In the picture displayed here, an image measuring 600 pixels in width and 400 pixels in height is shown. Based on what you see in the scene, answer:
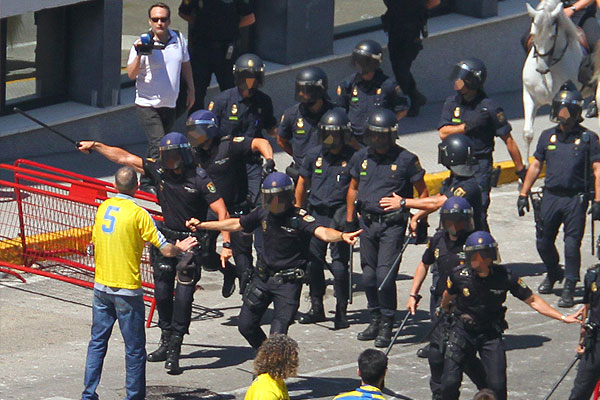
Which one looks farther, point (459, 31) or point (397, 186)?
point (459, 31)

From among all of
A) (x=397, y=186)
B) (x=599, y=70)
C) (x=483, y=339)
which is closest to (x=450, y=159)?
(x=397, y=186)

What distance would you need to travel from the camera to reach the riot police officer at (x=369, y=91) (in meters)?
15.6

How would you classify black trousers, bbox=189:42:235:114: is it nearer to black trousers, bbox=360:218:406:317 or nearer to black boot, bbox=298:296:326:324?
black boot, bbox=298:296:326:324

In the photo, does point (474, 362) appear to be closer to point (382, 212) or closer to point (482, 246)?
point (482, 246)

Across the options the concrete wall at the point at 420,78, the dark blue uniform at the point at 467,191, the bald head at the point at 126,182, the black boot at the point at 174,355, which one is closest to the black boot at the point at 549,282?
the dark blue uniform at the point at 467,191

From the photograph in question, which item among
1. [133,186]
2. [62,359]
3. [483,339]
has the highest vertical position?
[133,186]

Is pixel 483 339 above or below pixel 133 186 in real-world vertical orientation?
below

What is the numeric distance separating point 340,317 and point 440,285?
2.08 m

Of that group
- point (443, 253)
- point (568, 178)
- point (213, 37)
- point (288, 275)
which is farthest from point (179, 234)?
point (213, 37)

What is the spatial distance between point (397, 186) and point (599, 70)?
6824mm

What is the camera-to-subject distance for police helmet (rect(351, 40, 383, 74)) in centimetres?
1545

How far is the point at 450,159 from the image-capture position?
13.7 m

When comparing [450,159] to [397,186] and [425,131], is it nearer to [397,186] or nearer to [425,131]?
[397,186]

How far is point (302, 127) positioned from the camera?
14977 mm
